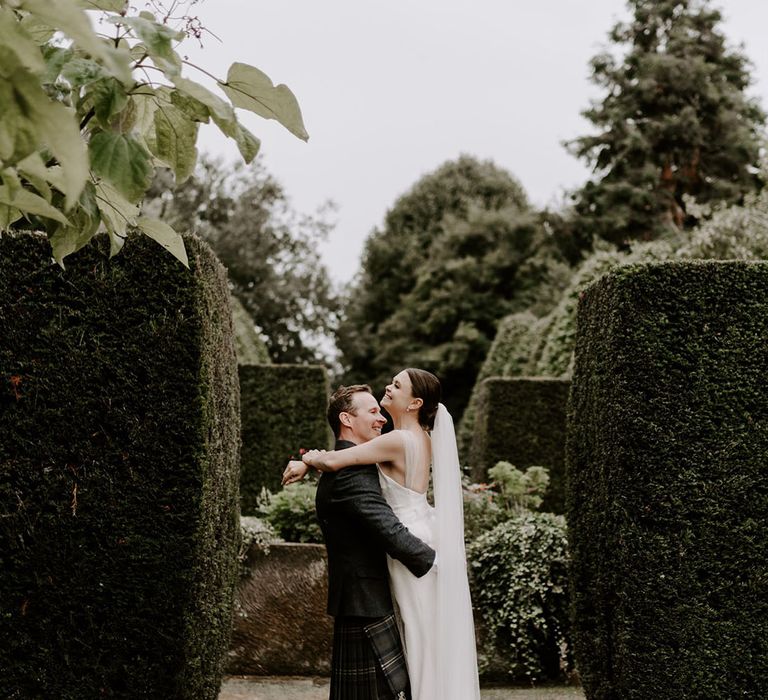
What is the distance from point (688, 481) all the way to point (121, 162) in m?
4.03

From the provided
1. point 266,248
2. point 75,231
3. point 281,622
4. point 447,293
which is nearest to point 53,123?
point 75,231

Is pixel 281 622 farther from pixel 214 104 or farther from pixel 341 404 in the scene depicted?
pixel 214 104

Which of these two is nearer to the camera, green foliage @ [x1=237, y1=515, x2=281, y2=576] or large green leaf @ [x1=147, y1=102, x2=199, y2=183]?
large green leaf @ [x1=147, y1=102, x2=199, y2=183]

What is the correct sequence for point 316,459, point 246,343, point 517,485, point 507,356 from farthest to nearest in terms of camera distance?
point 507,356
point 246,343
point 517,485
point 316,459

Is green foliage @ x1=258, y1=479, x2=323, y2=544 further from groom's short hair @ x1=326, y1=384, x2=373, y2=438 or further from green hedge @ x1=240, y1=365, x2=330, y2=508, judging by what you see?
groom's short hair @ x1=326, y1=384, x2=373, y2=438

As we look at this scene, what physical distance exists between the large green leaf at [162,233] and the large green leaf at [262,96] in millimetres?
302

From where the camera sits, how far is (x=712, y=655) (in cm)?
476

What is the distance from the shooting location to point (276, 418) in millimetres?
12086

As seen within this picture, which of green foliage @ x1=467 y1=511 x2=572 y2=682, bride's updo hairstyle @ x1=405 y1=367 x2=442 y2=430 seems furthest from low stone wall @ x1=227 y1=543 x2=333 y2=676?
bride's updo hairstyle @ x1=405 y1=367 x2=442 y2=430

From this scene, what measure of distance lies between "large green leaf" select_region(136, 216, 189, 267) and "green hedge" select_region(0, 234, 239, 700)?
9.79 feet

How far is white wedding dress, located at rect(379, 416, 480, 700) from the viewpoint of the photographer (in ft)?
13.3

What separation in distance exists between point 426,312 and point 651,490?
26.7 metres

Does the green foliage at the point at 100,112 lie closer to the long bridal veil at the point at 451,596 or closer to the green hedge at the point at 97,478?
the long bridal veil at the point at 451,596

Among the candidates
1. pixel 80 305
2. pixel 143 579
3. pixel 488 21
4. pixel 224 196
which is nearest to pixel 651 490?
pixel 143 579
